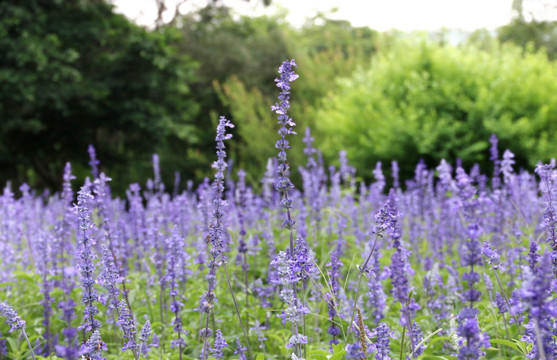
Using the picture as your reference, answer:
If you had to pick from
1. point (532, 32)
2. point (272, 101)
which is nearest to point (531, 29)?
point (532, 32)

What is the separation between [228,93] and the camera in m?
21.1

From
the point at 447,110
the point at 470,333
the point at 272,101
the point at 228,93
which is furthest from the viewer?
the point at 272,101

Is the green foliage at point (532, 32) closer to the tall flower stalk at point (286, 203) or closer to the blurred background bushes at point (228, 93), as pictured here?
the blurred background bushes at point (228, 93)

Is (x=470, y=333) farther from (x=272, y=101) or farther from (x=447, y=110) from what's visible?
(x=272, y=101)

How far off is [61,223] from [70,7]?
52.9 ft

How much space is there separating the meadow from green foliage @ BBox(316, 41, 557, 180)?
6.46 m

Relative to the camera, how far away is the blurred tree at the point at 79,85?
17000 millimetres

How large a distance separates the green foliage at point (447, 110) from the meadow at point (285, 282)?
21.2ft

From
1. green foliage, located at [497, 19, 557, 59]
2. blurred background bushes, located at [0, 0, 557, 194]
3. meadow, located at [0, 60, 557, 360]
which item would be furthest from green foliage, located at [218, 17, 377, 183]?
green foliage, located at [497, 19, 557, 59]

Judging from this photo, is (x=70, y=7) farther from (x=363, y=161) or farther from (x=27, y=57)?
(x=363, y=161)

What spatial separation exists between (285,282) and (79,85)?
17105 millimetres

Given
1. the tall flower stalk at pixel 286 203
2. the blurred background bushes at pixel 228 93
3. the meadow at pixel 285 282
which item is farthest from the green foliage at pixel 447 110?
the tall flower stalk at pixel 286 203

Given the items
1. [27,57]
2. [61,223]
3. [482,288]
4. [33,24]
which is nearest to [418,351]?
[482,288]

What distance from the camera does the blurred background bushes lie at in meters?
14.3
